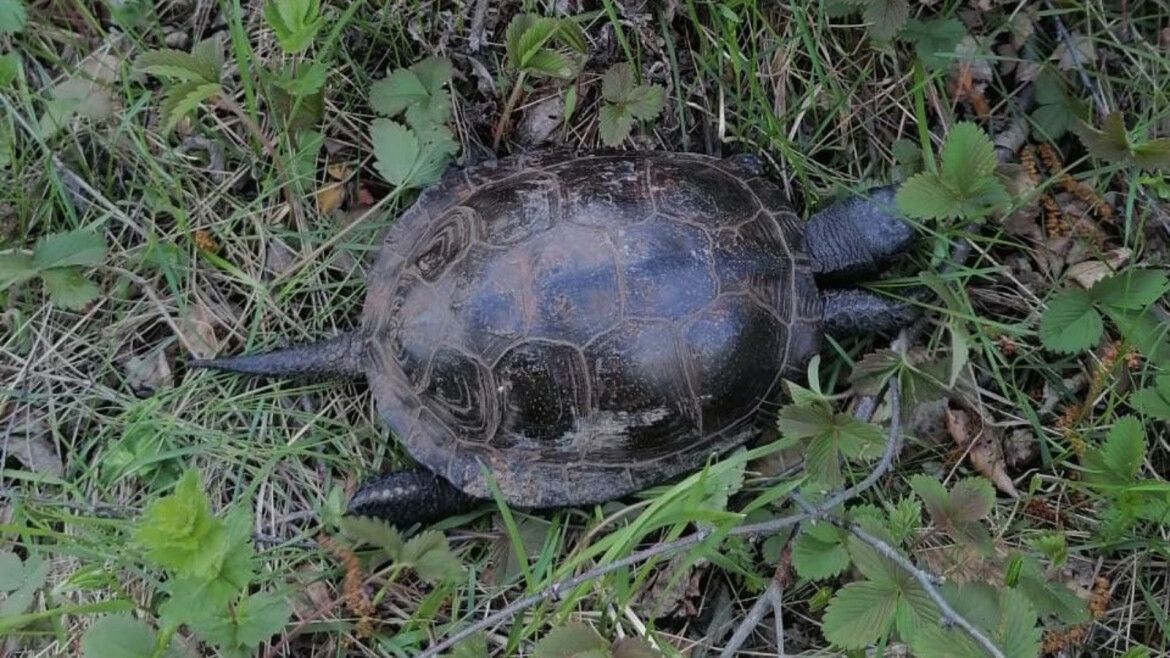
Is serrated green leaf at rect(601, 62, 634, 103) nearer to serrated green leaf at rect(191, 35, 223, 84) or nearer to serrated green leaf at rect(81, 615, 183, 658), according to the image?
serrated green leaf at rect(191, 35, 223, 84)

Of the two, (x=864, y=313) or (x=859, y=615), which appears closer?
(x=859, y=615)

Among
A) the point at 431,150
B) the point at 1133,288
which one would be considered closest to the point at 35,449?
the point at 431,150

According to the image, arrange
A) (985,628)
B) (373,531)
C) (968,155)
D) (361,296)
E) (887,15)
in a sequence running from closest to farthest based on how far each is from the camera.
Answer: (985,628)
(373,531)
(968,155)
(887,15)
(361,296)

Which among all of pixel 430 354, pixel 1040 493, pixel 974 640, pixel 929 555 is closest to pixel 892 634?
pixel 929 555

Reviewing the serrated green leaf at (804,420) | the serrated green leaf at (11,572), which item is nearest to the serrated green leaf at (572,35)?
the serrated green leaf at (804,420)

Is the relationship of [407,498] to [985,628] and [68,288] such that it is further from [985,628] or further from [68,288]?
[985,628]

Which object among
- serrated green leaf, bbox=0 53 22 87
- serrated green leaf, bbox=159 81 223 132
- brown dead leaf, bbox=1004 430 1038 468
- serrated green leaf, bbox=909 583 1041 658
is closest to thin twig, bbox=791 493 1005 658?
serrated green leaf, bbox=909 583 1041 658
